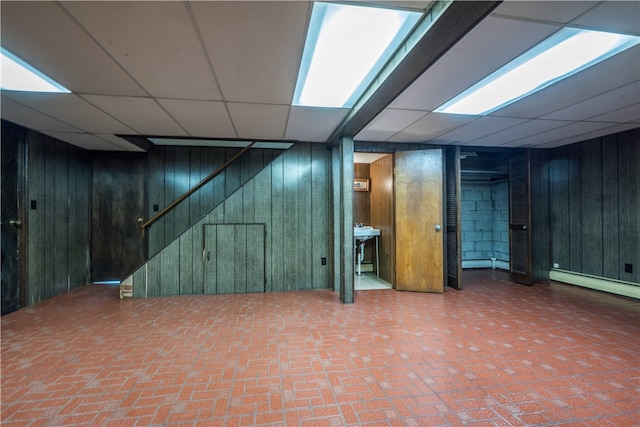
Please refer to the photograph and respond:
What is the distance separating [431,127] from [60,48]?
3.66m

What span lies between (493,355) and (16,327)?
4766 mm

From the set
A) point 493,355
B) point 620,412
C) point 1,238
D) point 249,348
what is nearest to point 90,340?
point 249,348

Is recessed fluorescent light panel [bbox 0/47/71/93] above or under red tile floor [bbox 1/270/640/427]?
above

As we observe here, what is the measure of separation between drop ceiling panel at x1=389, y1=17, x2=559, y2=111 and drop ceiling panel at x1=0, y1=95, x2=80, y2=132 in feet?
13.0

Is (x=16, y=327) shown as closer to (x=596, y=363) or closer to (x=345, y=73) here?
(x=345, y=73)

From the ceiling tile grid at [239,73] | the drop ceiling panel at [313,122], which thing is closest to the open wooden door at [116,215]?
the ceiling tile grid at [239,73]

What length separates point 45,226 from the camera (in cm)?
391

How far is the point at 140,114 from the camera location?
3.08 m

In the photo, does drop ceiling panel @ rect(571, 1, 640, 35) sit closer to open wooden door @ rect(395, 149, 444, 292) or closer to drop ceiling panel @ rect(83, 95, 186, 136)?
open wooden door @ rect(395, 149, 444, 292)

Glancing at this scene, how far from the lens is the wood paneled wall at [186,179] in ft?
15.5

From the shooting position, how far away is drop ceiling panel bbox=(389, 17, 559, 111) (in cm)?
164

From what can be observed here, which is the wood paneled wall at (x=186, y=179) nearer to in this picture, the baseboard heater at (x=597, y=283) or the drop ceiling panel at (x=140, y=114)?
the drop ceiling panel at (x=140, y=114)

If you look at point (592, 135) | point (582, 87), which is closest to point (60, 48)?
point (582, 87)

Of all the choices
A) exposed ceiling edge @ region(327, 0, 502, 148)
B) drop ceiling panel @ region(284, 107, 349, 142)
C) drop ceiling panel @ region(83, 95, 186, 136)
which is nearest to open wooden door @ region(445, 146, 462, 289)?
drop ceiling panel @ region(284, 107, 349, 142)
